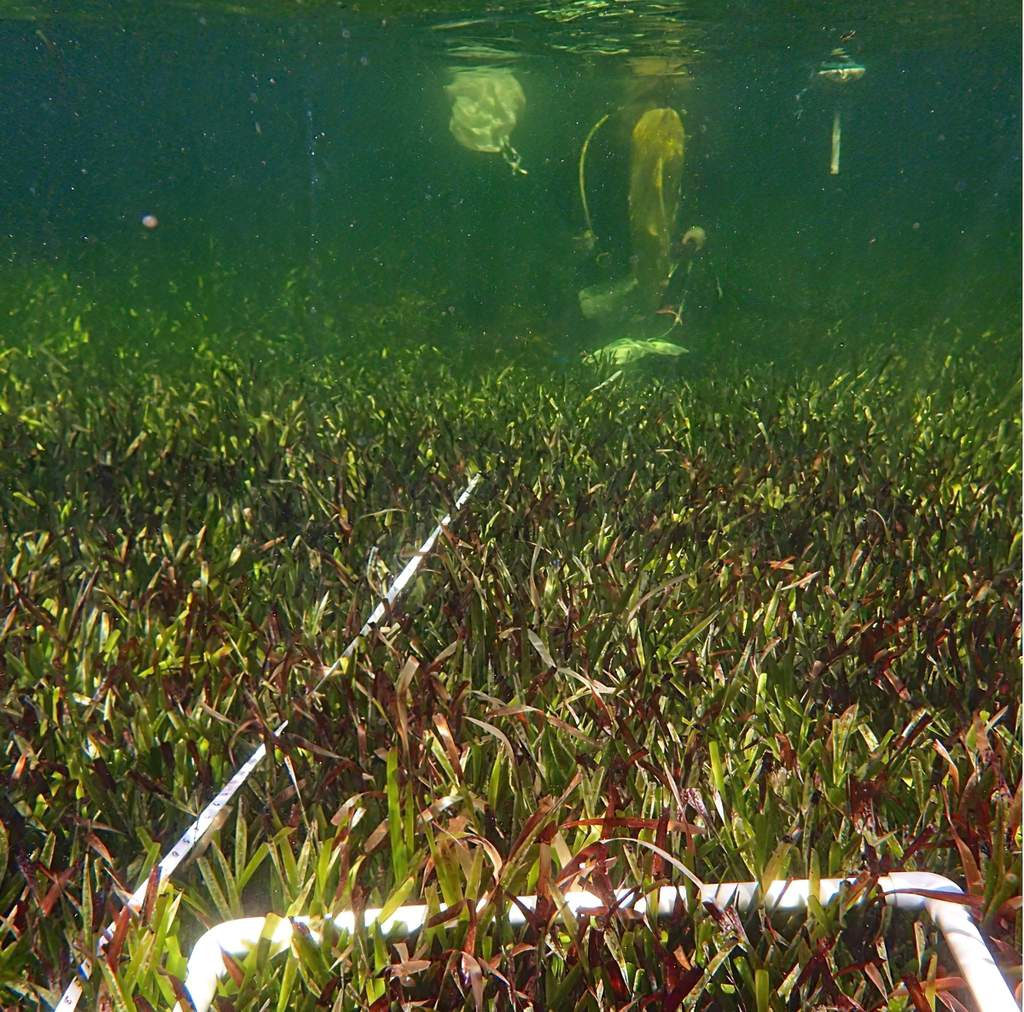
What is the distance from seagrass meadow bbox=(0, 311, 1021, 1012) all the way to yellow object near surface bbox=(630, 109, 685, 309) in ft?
19.4

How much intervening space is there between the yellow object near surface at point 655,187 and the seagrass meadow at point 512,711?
5.92 m

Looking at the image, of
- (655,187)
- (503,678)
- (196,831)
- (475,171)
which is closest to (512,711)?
(503,678)

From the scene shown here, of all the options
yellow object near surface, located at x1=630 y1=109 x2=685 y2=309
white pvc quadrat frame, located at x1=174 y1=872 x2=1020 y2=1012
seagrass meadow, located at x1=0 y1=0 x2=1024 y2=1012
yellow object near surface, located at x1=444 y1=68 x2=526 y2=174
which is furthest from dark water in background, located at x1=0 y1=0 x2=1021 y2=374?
white pvc quadrat frame, located at x1=174 y1=872 x2=1020 y2=1012

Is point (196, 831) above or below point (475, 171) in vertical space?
above

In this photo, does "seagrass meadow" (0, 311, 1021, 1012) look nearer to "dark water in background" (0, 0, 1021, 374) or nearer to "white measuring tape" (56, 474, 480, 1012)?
"white measuring tape" (56, 474, 480, 1012)

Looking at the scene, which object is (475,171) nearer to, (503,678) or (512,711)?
(503,678)

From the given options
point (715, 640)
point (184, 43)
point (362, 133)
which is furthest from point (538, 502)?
point (362, 133)

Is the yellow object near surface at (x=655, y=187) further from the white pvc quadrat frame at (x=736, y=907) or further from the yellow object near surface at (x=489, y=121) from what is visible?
the white pvc quadrat frame at (x=736, y=907)

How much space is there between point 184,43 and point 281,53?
11.9 feet

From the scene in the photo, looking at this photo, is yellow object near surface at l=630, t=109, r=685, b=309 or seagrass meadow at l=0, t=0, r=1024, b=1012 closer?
seagrass meadow at l=0, t=0, r=1024, b=1012

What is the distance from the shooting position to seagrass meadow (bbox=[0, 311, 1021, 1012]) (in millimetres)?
1387

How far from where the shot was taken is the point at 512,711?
5.94 feet

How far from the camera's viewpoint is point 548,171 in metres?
31.7

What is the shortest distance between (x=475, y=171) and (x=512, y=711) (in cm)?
3049
